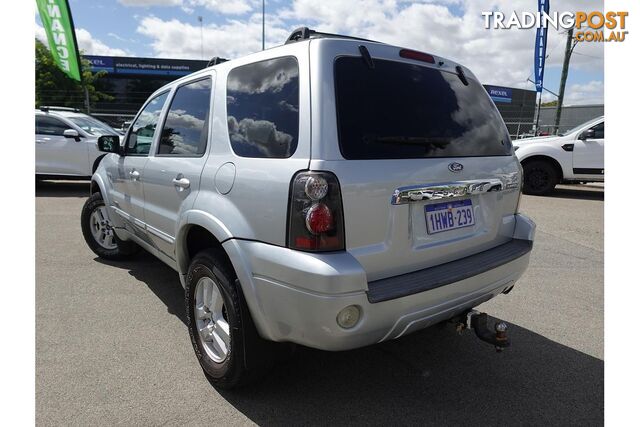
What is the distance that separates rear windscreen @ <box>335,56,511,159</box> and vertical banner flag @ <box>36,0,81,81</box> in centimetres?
1622

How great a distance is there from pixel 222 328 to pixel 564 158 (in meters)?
9.42

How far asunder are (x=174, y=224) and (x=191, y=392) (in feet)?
3.63

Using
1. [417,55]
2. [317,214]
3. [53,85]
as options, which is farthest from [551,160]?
[53,85]

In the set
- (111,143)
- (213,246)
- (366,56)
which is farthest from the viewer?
(111,143)

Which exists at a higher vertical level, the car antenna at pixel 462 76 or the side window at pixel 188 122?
the car antenna at pixel 462 76

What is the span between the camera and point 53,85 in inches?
1093

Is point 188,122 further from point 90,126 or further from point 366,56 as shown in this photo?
point 90,126

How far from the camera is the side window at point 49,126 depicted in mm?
9898

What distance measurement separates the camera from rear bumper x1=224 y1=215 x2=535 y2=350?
1.97 meters

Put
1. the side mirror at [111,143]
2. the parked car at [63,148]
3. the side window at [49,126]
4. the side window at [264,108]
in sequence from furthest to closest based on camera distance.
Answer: the side window at [49,126] < the parked car at [63,148] < the side mirror at [111,143] < the side window at [264,108]

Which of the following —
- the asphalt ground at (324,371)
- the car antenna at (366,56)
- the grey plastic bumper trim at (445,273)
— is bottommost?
the asphalt ground at (324,371)

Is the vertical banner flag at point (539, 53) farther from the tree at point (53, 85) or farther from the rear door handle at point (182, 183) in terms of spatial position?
the tree at point (53, 85)

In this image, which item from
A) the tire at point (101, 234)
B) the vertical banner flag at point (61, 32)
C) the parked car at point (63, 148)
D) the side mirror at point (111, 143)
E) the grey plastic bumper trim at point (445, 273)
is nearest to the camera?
the grey plastic bumper trim at point (445, 273)

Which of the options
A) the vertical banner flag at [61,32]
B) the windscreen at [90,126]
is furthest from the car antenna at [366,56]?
the vertical banner flag at [61,32]
